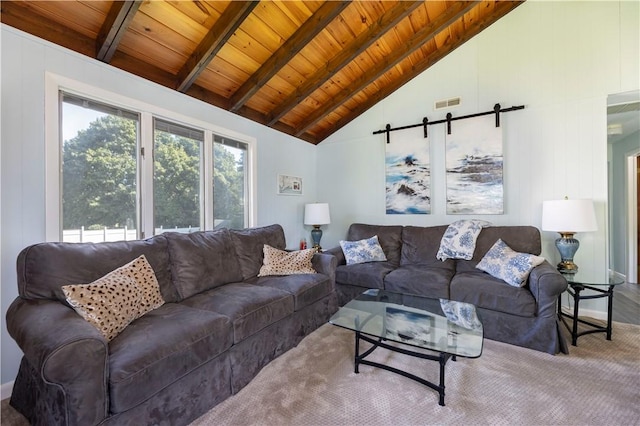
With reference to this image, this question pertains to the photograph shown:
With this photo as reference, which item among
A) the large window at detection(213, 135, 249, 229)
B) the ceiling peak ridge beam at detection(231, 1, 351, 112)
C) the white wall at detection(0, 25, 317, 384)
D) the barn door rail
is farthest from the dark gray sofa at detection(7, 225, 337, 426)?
the barn door rail

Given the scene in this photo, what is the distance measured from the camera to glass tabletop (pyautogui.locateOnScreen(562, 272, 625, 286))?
2.29 meters

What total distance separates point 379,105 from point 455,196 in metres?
1.68

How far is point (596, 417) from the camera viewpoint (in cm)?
153

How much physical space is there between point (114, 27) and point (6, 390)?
2.43 metres

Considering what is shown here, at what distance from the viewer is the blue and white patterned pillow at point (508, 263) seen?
238 centimetres

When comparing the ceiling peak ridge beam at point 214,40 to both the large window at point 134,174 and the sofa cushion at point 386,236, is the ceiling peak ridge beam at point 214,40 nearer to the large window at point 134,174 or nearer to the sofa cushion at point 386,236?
the large window at point 134,174

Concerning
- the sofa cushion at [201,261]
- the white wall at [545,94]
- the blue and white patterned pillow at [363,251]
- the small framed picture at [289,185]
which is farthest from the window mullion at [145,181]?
the white wall at [545,94]

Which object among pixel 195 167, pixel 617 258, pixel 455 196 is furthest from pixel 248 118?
pixel 617 258

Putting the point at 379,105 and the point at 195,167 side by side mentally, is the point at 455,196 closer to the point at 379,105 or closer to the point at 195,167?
the point at 379,105

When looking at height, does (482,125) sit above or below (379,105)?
below

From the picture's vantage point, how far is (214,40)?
2277mm

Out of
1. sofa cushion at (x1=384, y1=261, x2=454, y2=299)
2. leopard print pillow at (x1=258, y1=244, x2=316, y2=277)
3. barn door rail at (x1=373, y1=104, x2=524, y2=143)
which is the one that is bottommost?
sofa cushion at (x1=384, y1=261, x2=454, y2=299)

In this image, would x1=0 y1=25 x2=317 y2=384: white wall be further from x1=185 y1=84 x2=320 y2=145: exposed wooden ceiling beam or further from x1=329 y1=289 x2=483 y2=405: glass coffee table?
x1=329 y1=289 x2=483 y2=405: glass coffee table

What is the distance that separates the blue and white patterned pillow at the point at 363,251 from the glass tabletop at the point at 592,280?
171 cm
